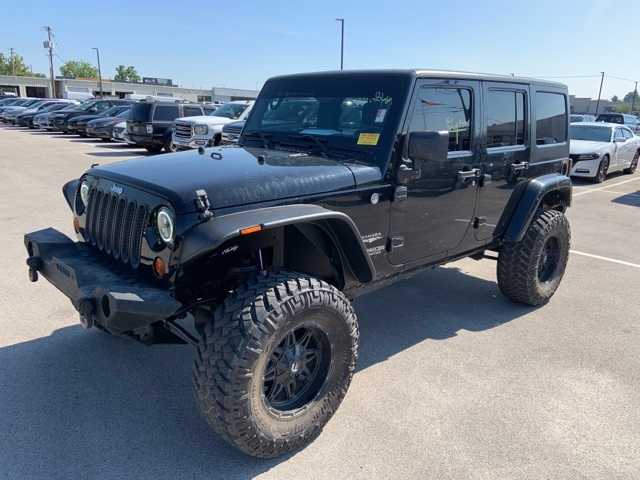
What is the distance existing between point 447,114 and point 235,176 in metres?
1.71

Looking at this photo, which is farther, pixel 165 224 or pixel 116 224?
pixel 116 224

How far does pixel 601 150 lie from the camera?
13359mm

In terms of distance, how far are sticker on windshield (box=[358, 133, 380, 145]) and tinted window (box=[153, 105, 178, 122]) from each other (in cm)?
1443

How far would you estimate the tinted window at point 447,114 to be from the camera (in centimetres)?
346

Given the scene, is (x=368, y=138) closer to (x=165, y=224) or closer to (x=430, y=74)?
(x=430, y=74)

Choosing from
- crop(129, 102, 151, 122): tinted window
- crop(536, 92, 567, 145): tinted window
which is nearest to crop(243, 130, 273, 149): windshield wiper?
crop(536, 92, 567, 145): tinted window

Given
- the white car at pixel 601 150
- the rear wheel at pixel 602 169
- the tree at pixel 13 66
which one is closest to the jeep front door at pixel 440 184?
the white car at pixel 601 150

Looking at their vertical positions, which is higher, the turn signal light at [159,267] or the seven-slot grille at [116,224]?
the seven-slot grille at [116,224]

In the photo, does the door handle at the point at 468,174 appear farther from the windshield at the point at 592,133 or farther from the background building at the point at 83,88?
the background building at the point at 83,88

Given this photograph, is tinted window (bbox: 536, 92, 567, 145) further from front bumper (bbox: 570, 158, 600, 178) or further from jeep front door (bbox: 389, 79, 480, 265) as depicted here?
front bumper (bbox: 570, 158, 600, 178)

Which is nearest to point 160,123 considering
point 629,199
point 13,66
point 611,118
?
point 629,199

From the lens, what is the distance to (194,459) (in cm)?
268

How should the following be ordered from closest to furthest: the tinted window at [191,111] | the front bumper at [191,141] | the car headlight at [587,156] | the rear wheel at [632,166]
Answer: the car headlight at [587,156], the front bumper at [191,141], the rear wheel at [632,166], the tinted window at [191,111]

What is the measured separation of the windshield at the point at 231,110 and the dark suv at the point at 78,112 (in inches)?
395
